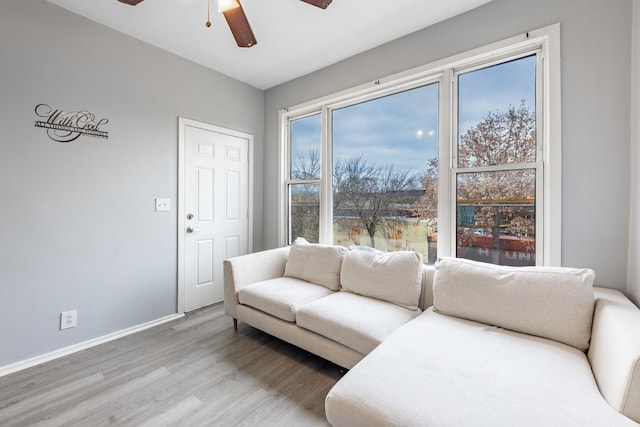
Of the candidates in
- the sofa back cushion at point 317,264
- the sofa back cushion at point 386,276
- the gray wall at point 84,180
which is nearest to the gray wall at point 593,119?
the sofa back cushion at point 386,276

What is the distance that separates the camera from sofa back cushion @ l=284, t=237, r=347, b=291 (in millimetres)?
2473

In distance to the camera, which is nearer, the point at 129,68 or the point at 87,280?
the point at 87,280

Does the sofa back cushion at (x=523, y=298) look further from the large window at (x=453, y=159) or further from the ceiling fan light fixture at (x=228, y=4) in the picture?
the ceiling fan light fixture at (x=228, y=4)

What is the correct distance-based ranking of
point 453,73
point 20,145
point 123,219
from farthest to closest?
point 123,219 < point 453,73 < point 20,145

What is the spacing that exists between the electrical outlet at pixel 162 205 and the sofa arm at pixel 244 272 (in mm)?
883

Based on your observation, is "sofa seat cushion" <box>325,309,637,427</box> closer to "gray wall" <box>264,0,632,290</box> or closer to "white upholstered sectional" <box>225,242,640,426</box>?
"white upholstered sectional" <box>225,242,640,426</box>

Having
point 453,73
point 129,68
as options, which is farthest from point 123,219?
point 453,73

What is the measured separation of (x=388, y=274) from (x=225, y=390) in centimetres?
136

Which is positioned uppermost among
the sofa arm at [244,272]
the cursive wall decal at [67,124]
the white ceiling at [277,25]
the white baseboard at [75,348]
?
the white ceiling at [277,25]

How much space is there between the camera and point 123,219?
2463 mm

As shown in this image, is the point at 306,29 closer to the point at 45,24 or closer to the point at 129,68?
the point at 129,68

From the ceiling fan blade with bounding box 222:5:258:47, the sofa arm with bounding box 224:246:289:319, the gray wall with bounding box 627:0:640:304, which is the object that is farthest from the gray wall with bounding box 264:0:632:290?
the sofa arm with bounding box 224:246:289:319

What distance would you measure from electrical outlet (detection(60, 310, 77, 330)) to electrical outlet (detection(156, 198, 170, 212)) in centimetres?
105

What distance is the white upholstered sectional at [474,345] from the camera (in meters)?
0.97
